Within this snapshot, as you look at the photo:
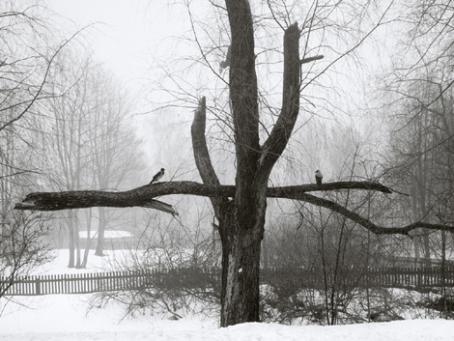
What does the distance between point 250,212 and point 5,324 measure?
1297 centimetres

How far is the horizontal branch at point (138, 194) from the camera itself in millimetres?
6602

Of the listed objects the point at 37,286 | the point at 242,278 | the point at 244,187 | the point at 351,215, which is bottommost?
the point at 37,286

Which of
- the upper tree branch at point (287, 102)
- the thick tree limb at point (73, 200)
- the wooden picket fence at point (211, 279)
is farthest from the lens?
the wooden picket fence at point (211, 279)

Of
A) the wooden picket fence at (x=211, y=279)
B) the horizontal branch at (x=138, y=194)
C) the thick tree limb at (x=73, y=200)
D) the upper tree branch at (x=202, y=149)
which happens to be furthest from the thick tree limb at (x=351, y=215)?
the wooden picket fence at (x=211, y=279)

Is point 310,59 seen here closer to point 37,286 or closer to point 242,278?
point 242,278

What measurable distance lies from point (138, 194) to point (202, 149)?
177 cm

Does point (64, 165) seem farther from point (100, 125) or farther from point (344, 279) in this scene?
point (344, 279)

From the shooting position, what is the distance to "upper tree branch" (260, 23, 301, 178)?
6.85 meters

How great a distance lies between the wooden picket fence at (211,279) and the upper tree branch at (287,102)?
4.23 meters

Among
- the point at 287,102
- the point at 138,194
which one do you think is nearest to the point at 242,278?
the point at 138,194

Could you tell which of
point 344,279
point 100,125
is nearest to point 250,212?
point 344,279

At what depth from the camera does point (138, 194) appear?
23.0ft

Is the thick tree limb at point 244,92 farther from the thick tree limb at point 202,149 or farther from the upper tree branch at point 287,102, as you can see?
the thick tree limb at point 202,149

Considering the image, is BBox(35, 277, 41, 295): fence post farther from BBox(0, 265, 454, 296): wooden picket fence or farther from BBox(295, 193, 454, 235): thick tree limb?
BBox(295, 193, 454, 235): thick tree limb
